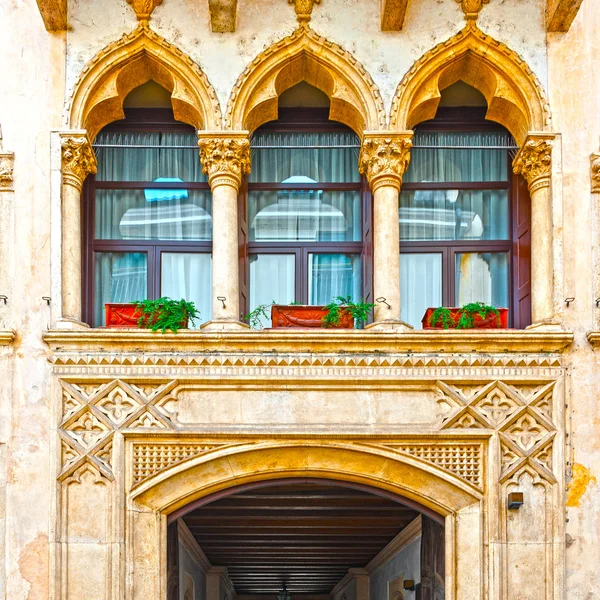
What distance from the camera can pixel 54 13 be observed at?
40.4 ft

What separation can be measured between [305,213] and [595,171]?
3.27 m

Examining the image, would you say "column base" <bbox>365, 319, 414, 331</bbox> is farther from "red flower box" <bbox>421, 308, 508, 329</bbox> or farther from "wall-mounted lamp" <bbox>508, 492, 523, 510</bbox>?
"wall-mounted lamp" <bbox>508, 492, 523, 510</bbox>

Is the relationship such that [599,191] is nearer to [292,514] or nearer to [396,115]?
[396,115]

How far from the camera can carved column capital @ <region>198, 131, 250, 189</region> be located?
12.4 m

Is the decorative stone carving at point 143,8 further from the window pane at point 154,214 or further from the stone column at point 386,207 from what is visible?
the stone column at point 386,207

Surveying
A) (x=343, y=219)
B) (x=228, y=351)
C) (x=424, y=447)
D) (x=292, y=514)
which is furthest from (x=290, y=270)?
(x=292, y=514)

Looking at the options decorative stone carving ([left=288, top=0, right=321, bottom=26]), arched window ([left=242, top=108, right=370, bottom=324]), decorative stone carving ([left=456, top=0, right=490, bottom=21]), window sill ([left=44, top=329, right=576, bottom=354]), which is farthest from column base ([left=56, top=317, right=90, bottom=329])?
decorative stone carving ([left=456, top=0, right=490, bottom=21])

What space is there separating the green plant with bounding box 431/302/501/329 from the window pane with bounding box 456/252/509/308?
77cm

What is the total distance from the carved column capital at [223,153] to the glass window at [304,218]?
1.79 feet

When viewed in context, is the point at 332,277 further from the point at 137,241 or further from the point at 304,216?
the point at 137,241

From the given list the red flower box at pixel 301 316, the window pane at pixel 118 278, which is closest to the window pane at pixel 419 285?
the red flower box at pixel 301 316

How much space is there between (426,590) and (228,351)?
16.2 ft

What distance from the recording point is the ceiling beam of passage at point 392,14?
40.5 ft

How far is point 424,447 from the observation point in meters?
11.8
